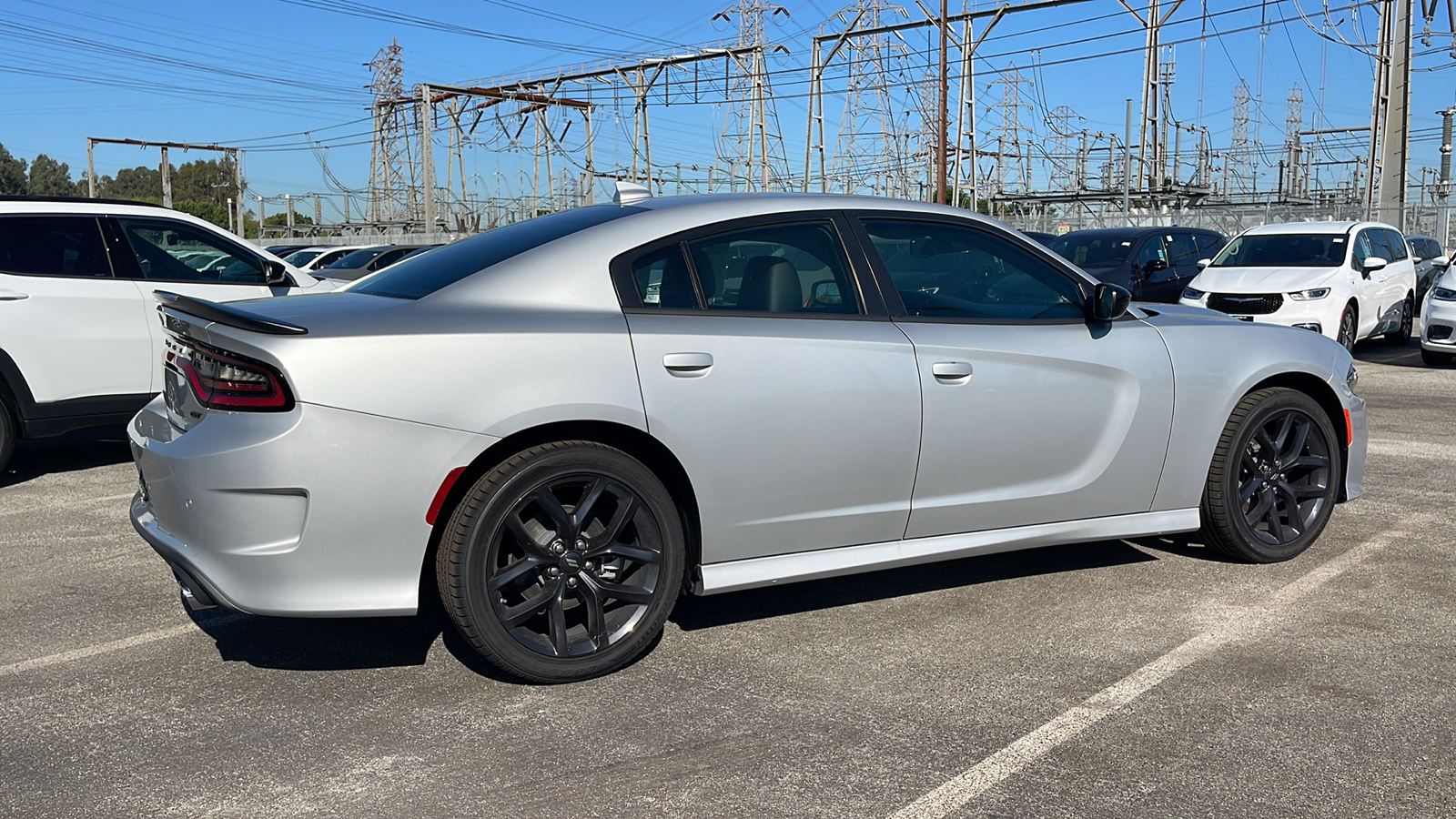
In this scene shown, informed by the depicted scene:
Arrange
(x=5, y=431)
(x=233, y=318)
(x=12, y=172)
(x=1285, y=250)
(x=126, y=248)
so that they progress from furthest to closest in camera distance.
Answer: (x=12, y=172)
(x=1285, y=250)
(x=126, y=248)
(x=5, y=431)
(x=233, y=318)

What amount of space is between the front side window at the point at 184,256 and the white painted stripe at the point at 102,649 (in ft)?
12.8

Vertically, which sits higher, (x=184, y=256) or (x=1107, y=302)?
(x=184, y=256)

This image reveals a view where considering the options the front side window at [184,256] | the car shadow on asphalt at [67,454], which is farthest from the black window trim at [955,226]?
the car shadow on asphalt at [67,454]

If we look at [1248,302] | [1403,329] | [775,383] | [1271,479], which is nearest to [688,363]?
[775,383]

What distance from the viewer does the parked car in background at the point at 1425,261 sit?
21156 mm

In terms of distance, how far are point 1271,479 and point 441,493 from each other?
346 centimetres

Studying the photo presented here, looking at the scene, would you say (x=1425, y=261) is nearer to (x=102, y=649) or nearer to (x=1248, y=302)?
(x=1248, y=302)

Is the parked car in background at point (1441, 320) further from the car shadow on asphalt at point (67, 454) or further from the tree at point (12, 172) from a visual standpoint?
the tree at point (12, 172)

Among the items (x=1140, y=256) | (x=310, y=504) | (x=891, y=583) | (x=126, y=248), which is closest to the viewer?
(x=310, y=504)

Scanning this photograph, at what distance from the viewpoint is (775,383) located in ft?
12.9

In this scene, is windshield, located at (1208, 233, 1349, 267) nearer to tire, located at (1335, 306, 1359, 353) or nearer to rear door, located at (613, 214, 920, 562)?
tire, located at (1335, 306, 1359, 353)

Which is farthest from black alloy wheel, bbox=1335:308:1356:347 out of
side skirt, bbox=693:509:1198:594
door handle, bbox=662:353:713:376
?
door handle, bbox=662:353:713:376

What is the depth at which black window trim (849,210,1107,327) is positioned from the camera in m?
4.29

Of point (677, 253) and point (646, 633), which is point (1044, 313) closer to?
point (677, 253)
